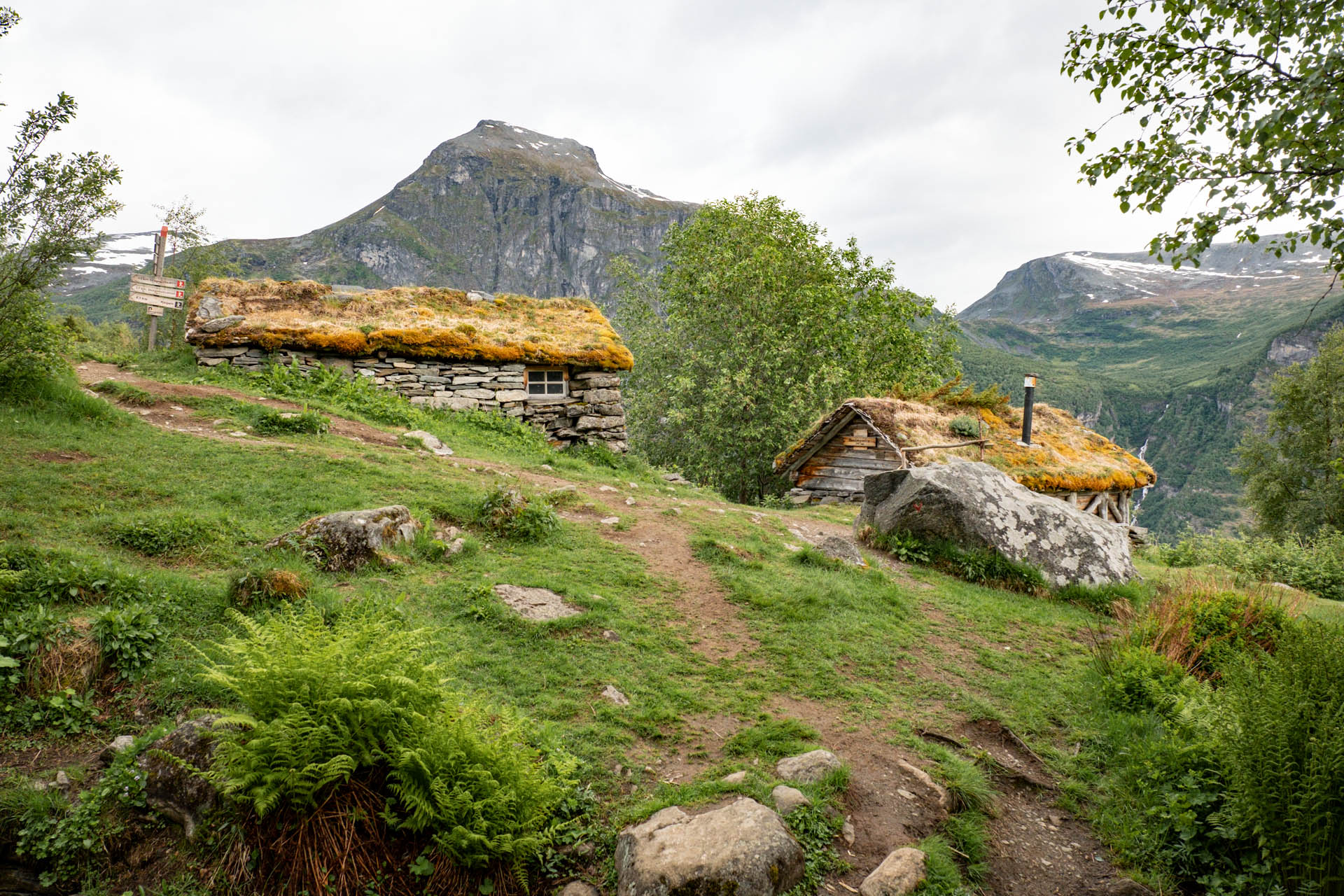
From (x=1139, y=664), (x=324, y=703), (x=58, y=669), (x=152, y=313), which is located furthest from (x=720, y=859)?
(x=152, y=313)

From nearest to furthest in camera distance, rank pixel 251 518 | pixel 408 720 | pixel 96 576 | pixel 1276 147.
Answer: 1. pixel 408 720
2. pixel 96 576
3. pixel 1276 147
4. pixel 251 518

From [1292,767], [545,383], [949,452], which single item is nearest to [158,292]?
[545,383]

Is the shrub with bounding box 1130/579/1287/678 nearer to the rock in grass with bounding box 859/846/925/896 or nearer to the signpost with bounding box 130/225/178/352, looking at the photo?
the rock in grass with bounding box 859/846/925/896

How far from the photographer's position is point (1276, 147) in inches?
215

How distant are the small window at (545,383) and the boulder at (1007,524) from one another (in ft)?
31.5

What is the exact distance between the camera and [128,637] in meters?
4.38

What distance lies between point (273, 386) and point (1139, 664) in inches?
620

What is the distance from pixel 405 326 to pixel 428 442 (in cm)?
467

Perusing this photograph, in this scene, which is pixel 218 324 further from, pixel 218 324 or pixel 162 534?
pixel 162 534

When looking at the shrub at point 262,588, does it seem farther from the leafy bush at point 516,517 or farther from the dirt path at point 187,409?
the dirt path at point 187,409

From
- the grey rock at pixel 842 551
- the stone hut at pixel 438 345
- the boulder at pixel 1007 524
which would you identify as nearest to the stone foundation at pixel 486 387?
the stone hut at pixel 438 345

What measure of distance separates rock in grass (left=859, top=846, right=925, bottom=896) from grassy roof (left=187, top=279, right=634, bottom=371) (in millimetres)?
14541

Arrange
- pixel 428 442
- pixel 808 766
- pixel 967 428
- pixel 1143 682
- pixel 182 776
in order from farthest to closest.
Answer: pixel 967 428
pixel 428 442
pixel 1143 682
pixel 808 766
pixel 182 776

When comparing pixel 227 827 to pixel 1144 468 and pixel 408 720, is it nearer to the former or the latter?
pixel 408 720
